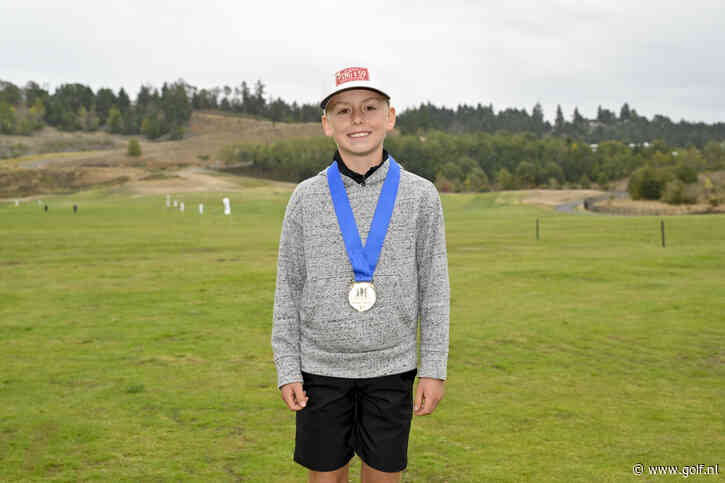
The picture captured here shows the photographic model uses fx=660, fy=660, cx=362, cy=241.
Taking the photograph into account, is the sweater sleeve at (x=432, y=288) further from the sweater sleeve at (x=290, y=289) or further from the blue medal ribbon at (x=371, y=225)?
the sweater sleeve at (x=290, y=289)

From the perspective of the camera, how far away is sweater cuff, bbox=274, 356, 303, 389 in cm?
361

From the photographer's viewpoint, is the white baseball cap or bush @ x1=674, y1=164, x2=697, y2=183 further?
bush @ x1=674, y1=164, x2=697, y2=183

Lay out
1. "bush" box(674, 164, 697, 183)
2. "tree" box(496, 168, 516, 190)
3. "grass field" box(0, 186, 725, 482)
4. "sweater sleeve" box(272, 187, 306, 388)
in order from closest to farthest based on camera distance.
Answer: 1. "sweater sleeve" box(272, 187, 306, 388)
2. "grass field" box(0, 186, 725, 482)
3. "bush" box(674, 164, 697, 183)
4. "tree" box(496, 168, 516, 190)

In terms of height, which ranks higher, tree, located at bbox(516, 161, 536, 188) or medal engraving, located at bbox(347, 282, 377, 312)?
tree, located at bbox(516, 161, 536, 188)

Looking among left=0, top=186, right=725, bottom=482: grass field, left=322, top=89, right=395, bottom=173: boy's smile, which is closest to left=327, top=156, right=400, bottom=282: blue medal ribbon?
left=322, top=89, right=395, bottom=173: boy's smile

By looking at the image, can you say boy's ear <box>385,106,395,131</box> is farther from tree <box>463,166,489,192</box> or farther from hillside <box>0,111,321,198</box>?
tree <box>463,166,489,192</box>

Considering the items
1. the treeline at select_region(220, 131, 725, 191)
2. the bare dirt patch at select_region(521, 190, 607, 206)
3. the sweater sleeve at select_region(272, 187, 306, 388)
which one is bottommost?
the bare dirt patch at select_region(521, 190, 607, 206)

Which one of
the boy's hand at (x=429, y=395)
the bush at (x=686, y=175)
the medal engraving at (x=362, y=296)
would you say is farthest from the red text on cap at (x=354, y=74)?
the bush at (x=686, y=175)

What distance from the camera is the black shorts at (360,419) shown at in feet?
11.7

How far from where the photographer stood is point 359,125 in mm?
3719

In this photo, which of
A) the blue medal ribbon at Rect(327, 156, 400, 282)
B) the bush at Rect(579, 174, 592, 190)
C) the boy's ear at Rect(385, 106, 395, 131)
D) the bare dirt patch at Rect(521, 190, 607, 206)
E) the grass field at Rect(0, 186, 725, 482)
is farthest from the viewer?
the bush at Rect(579, 174, 592, 190)

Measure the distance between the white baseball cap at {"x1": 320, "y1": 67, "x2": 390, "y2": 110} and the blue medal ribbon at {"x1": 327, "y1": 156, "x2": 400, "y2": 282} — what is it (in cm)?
49

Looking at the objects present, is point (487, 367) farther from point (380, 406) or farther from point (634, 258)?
point (634, 258)

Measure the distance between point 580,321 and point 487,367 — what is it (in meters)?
4.17
